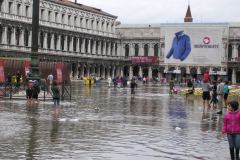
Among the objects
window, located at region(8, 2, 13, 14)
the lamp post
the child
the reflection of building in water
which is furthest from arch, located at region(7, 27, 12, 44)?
the child

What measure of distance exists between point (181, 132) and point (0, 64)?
115 feet

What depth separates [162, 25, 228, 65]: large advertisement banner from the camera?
89812mm

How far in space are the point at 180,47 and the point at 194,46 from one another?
2.46m

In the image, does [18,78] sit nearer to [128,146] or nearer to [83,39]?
[128,146]

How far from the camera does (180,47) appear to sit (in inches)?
3607

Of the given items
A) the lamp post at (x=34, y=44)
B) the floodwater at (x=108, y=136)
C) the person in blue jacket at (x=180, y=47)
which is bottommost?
the floodwater at (x=108, y=136)

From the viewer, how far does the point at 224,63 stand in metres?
121

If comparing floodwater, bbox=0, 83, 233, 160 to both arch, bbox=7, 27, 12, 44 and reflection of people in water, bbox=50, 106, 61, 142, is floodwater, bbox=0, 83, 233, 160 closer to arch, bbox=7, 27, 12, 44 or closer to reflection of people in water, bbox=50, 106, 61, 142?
reflection of people in water, bbox=50, 106, 61, 142

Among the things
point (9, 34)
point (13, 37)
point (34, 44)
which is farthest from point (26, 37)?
point (34, 44)

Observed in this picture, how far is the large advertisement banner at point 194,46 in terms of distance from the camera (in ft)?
295

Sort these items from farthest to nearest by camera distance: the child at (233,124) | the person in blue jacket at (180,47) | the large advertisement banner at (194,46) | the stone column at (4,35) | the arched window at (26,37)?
the arched window at (26,37) → the person in blue jacket at (180,47) → the large advertisement banner at (194,46) → the stone column at (4,35) → the child at (233,124)

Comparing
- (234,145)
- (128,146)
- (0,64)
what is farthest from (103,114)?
(0,64)

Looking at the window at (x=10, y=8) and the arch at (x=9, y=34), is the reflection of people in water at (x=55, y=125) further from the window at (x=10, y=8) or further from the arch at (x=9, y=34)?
the window at (x=10, y=8)

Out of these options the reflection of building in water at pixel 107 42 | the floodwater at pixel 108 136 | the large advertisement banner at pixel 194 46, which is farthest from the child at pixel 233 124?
the large advertisement banner at pixel 194 46
